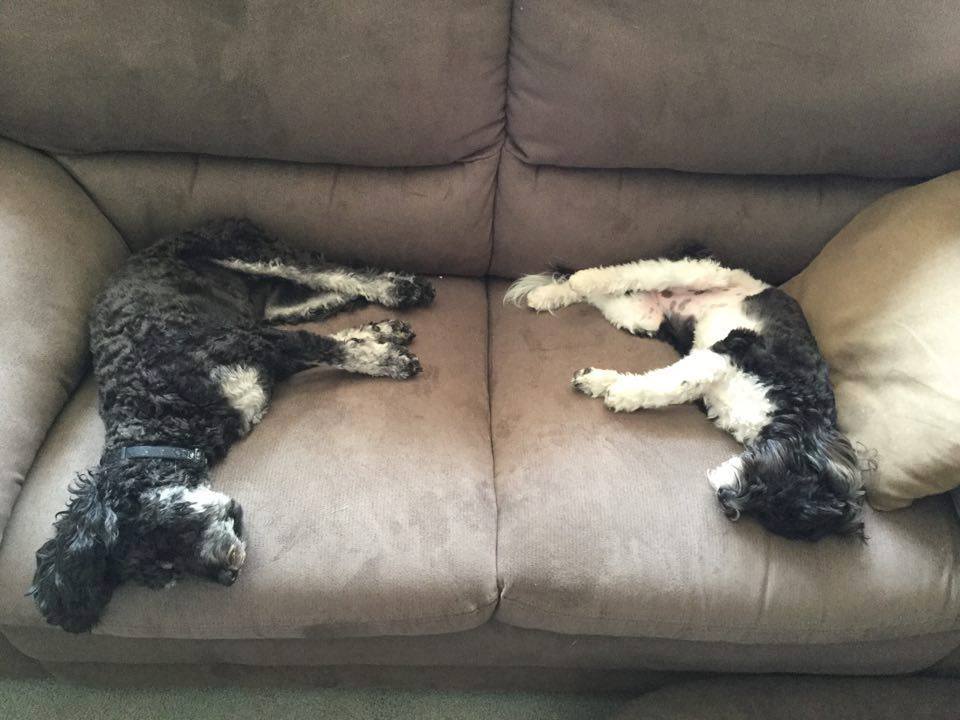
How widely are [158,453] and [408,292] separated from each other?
825mm

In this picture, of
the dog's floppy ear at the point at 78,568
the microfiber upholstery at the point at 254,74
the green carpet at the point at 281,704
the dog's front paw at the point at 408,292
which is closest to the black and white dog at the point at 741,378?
the dog's front paw at the point at 408,292

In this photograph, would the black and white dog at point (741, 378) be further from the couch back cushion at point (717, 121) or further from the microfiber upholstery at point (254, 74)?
the microfiber upholstery at point (254, 74)

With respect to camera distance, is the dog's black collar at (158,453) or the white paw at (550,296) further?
the white paw at (550,296)

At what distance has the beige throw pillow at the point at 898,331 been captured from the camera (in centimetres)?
148

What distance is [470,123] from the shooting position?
1807 mm

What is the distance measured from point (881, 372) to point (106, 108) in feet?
6.91

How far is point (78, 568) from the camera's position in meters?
1.30

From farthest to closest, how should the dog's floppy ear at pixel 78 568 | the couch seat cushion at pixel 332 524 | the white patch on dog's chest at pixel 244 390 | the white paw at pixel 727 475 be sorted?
the white patch on dog's chest at pixel 244 390
the white paw at pixel 727 475
the couch seat cushion at pixel 332 524
the dog's floppy ear at pixel 78 568

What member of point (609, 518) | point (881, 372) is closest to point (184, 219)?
point (609, 518)

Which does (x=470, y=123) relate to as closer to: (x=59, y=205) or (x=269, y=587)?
(x=59, y=205)

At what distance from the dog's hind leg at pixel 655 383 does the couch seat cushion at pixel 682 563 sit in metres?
0.15

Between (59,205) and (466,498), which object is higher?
(59,205)

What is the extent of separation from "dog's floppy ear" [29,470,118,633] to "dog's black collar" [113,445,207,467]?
0.12 m

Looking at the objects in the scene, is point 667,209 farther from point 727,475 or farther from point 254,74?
point 254,74
